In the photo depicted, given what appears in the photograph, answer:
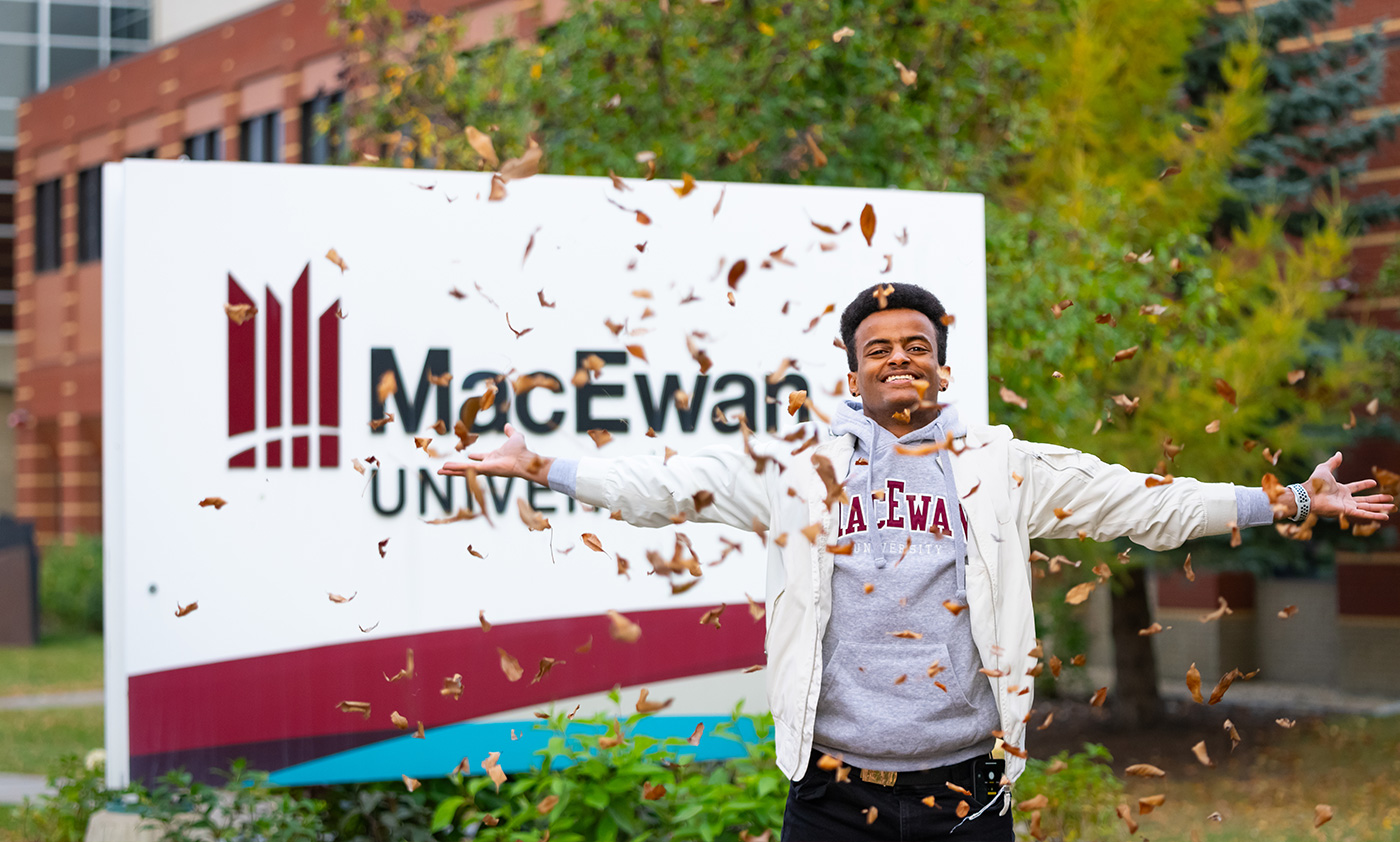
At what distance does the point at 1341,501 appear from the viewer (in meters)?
3.27

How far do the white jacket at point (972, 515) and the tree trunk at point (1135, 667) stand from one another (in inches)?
377

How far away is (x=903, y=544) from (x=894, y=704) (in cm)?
35

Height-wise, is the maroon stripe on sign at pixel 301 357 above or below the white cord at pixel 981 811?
above

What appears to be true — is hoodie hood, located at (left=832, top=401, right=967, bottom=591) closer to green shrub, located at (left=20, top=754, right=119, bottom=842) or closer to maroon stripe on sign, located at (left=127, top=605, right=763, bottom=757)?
maroon stripe on sign, located at (left=127, top=605, right=763, bottom=757)

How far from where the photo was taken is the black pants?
123 inches

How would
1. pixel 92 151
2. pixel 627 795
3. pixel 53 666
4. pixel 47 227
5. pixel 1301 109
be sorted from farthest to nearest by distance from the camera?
1. pixel 47 227
2. pixel 92 151
3. pixel 53 666
4. pixel 1301 109
5. pixel 627 795

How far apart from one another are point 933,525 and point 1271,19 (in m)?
10.7

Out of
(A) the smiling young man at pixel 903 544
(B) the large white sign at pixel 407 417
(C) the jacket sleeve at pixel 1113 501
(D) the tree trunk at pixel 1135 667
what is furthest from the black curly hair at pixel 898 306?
(D) the tree trunk at pixel 1135 667

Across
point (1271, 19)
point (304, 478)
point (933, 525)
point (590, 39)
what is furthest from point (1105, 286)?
point (1271, 19)

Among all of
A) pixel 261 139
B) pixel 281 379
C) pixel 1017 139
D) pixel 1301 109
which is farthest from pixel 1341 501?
pixel 261 139

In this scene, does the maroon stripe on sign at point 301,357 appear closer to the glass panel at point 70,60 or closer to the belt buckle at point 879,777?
the belt buckle at point 879,777

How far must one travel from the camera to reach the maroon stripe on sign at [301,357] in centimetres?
566

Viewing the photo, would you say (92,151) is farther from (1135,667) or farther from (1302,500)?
(1302,500)

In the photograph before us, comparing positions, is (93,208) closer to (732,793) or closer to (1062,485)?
(732,793)
